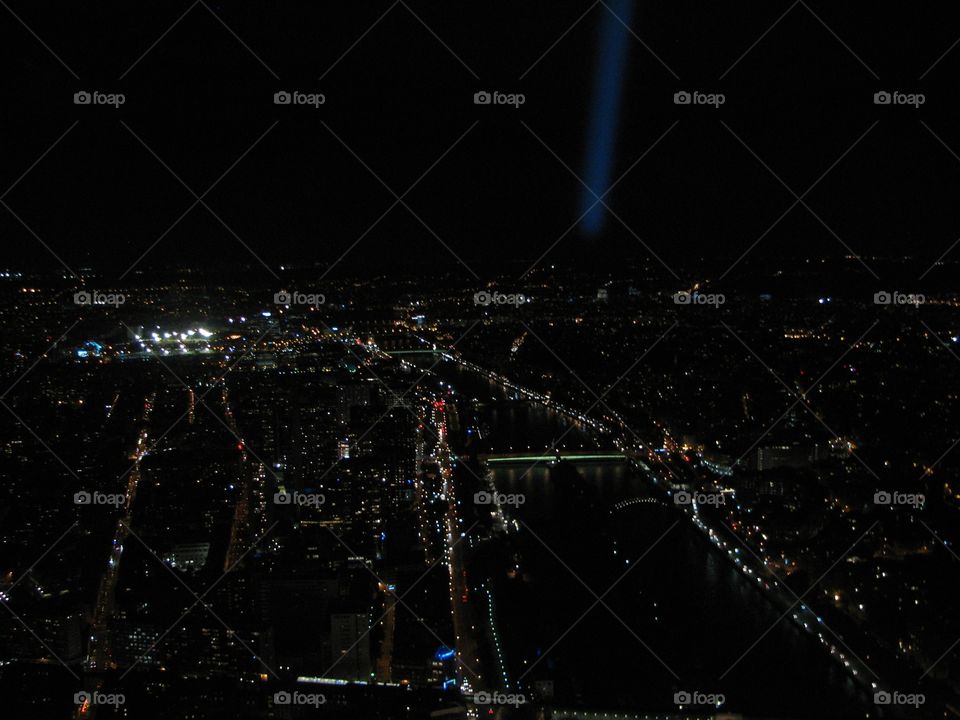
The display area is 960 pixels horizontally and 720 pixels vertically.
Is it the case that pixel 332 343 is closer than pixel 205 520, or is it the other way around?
pixel 205 520

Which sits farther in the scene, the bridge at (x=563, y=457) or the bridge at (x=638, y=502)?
the bridge at (x=563, y=457)

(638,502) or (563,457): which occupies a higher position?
(563,457)

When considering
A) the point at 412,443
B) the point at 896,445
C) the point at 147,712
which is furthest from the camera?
the point at 412,443

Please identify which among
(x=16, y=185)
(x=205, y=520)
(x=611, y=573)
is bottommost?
(x=611, y=573)

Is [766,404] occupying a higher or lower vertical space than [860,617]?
higher

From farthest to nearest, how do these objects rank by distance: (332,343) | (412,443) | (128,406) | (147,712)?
(412,443)
(332,343)
(128,406)
(147,712)

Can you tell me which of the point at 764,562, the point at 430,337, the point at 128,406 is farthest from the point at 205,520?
the point at 764,562

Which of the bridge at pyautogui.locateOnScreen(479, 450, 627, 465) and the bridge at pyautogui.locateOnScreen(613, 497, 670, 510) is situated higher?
the bridge at pyautogui.locateOnScreen(479, 450, 627, 465)

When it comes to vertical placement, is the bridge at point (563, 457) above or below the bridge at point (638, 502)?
above

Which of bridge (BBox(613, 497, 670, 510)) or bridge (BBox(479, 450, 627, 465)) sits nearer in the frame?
bridge (BBox(613, 497, 670, 510))

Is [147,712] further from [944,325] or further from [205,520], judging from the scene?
[944,325]

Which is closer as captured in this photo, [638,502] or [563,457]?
[638,502]
